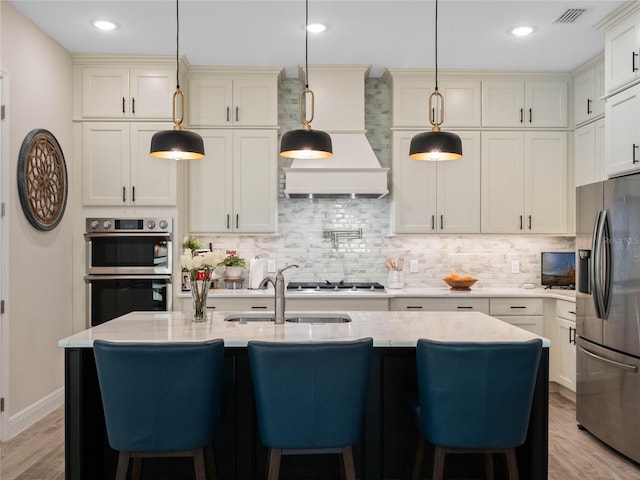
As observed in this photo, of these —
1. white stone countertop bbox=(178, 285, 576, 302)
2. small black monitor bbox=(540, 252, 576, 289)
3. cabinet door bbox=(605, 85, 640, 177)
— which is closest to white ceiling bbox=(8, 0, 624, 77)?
cabinet door bbox=(605, 85, 640, 177)

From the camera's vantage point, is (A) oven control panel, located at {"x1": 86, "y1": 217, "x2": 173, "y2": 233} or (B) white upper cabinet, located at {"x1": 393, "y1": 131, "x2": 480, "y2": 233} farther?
(B) white upper cabinet, located at {"x1": 393, "y1": 131, "x2": 480, "y2": 233}

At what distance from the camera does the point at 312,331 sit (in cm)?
262

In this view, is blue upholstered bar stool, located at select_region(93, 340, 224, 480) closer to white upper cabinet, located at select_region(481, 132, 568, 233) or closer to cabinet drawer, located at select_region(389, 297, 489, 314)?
cabinet drawer, located at select_region(389, 297, 489, 314)

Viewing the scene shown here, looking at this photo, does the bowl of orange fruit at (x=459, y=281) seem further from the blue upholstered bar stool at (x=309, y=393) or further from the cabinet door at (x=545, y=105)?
the blue upholstered bar stool at (x=309, y=393)

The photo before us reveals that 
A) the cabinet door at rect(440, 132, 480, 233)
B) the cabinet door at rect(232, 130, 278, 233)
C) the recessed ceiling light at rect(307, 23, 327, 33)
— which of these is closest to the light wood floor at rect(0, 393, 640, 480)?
the cabinet door at rect(440, 132, 480, 233)

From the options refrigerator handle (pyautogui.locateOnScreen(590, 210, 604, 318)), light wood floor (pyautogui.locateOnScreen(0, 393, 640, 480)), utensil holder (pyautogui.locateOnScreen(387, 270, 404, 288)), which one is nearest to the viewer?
light wood floor (pyautogui.locateOnScreen(0, 393, 640, 480))

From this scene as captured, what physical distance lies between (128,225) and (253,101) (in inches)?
61.8

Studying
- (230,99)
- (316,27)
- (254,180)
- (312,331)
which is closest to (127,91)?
(230,99)

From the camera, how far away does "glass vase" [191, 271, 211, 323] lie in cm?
287

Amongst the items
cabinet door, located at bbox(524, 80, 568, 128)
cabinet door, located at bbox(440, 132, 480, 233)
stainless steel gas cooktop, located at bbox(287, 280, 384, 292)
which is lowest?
stainless steel gas cooktop, located at bbox(287, 280, 384, 292)

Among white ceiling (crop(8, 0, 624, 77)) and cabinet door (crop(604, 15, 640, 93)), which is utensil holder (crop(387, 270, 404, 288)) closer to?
white ceiling (crop(8, 0, 624, 77))

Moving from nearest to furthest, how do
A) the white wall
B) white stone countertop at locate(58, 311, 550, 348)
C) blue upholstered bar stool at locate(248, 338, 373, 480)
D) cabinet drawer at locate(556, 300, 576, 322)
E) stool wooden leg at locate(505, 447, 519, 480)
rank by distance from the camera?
blue upholstered bar stool at locate(248, 338, 373, 480) < stool wooden leg at locate(505, 447, 519, 480) < white stone countertop at locate(58, 311, 550, 348) < the white wall < cabinet drawer at locate(556, 300, 576, 322)

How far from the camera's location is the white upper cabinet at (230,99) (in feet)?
15.8

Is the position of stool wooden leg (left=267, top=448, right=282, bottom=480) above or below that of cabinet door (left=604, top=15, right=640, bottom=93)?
below
